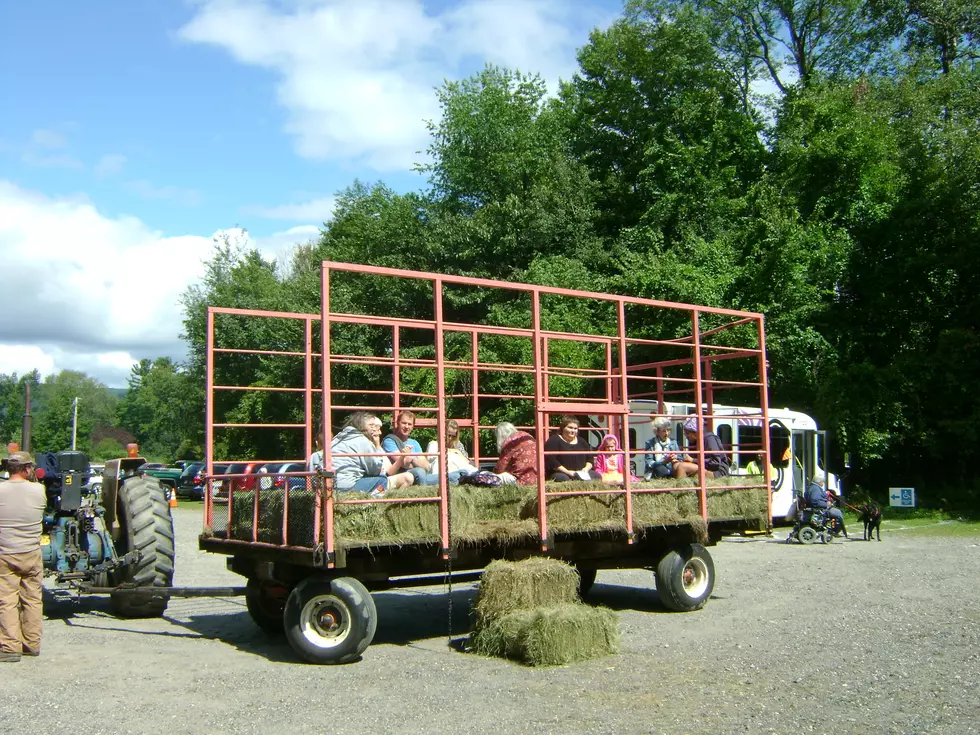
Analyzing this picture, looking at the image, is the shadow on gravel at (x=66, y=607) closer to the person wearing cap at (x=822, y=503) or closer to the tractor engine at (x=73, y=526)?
the tractor engine at (x=73, y=526)

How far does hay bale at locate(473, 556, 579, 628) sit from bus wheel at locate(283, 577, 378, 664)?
1.02 m

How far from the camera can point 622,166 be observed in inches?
1549

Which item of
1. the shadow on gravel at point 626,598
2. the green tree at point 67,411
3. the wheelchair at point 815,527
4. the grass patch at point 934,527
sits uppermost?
the green tree at point 67,411

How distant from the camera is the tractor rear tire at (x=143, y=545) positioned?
9.79 meters

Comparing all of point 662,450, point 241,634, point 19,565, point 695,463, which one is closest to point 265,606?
point 241,634

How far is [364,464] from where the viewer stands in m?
8.91

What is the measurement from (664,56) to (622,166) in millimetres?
4525

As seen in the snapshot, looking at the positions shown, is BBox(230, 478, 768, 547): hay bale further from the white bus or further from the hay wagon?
the white bus

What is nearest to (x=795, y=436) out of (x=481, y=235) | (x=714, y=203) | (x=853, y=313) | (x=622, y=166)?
(x=853, y=313)

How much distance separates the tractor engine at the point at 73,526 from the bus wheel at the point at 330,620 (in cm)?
299

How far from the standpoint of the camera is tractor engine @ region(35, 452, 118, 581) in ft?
33.0

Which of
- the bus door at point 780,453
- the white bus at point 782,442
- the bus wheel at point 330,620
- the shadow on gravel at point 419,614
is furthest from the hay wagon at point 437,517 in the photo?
the bus door at point 780,453

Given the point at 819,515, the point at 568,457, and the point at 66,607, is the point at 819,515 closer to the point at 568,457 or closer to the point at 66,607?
the point at 568,457

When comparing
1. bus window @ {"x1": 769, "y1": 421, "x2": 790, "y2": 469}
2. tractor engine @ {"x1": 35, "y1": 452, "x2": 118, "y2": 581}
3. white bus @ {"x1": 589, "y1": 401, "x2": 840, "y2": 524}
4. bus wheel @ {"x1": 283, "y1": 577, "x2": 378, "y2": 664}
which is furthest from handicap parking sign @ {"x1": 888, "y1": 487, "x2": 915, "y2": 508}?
tractor engine @ {"x1": 35, "y1": 452, "x2": 118, "y2": 581}
